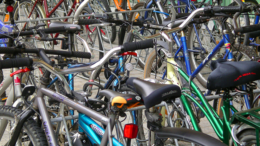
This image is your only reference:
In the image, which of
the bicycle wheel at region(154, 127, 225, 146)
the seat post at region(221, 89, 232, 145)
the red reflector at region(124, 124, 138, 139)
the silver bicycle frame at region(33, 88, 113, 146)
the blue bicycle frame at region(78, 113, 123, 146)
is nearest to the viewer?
the bicycle wheel at region(154, 127, 225, 146)

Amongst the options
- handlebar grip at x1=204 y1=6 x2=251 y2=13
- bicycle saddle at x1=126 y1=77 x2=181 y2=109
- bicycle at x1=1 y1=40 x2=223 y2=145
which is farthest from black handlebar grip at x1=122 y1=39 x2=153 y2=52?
handlebar grip at x1=204 y1=6 x2=251 y2=13

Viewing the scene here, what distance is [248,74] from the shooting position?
2.25 meters

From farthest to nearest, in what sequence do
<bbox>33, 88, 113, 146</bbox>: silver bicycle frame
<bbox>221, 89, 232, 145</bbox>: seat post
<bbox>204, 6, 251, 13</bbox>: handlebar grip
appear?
1. <bbox>204, 6, 251, 13</bbox>: handlebar grip
2. <bbox>221, 89, 232, 145</bbox>: seat post
3. <bbox>33, 88, 113, 146</bbox>: silver bicycle frame

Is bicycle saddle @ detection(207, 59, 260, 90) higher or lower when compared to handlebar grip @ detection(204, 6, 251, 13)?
lower

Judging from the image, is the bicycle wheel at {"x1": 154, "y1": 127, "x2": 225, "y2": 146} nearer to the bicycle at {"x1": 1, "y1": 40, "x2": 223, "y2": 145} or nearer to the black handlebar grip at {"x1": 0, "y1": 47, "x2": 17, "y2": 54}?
the bicycle at {"x1": 1, "y1": 40, "x2": 223, "y2": 145}

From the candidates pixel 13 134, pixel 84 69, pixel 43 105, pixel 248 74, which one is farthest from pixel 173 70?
pixel 13 134

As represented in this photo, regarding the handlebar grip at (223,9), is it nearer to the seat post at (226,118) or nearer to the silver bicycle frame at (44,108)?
the seat post at (226,118)

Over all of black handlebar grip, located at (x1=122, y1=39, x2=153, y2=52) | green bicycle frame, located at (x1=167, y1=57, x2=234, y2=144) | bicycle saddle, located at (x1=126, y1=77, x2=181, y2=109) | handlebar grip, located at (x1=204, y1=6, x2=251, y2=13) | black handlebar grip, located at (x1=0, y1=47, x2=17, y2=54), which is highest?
handlebar grip, located at (x1=204, y1=6, x2=251, y2=13)

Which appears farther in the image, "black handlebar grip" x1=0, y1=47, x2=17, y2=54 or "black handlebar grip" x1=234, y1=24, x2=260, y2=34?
"black handlebar grip" x1=234, y1=24, x2=260, y2=34

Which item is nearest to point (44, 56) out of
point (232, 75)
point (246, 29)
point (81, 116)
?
point (81, 116)

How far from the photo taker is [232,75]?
2189 millimetres

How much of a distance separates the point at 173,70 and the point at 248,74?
68 cm

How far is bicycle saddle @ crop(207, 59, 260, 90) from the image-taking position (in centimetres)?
219

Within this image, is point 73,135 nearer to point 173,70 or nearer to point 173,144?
point 173,144
